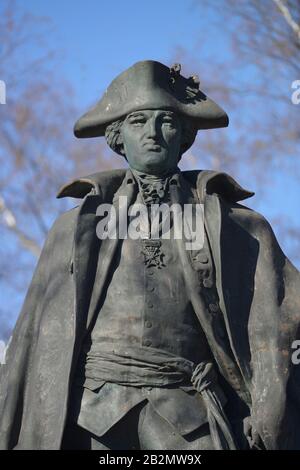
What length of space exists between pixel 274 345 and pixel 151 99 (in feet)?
4.69

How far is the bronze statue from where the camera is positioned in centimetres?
785

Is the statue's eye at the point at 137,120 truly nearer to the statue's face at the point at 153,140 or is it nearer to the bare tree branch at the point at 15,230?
the statue's face at the point at 153,140

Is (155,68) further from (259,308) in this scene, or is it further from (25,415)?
(25,415)

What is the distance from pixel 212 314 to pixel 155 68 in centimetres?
137

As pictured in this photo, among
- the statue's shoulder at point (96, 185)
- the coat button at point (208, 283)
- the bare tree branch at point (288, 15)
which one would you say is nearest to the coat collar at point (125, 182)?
the statue's shoulder at point (96, 185)

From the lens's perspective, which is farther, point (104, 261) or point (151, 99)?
point (151, 99)

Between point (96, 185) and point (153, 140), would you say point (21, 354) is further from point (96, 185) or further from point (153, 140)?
point (153, 140)

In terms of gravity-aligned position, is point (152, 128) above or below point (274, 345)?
above

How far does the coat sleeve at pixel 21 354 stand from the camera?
805 centimetres

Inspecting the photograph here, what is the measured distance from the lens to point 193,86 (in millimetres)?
Answer: 8641

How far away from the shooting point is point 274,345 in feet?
26.6

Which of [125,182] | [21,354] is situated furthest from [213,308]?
[21,354]

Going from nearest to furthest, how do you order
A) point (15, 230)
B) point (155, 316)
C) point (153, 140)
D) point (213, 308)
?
point (155, 316) < point (213, 308) < point (153, 140) < point (15, 230)

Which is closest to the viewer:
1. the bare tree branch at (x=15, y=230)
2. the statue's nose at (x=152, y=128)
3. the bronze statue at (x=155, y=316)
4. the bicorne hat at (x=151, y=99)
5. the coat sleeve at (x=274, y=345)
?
the bronze statue at (x=155, y=316)
